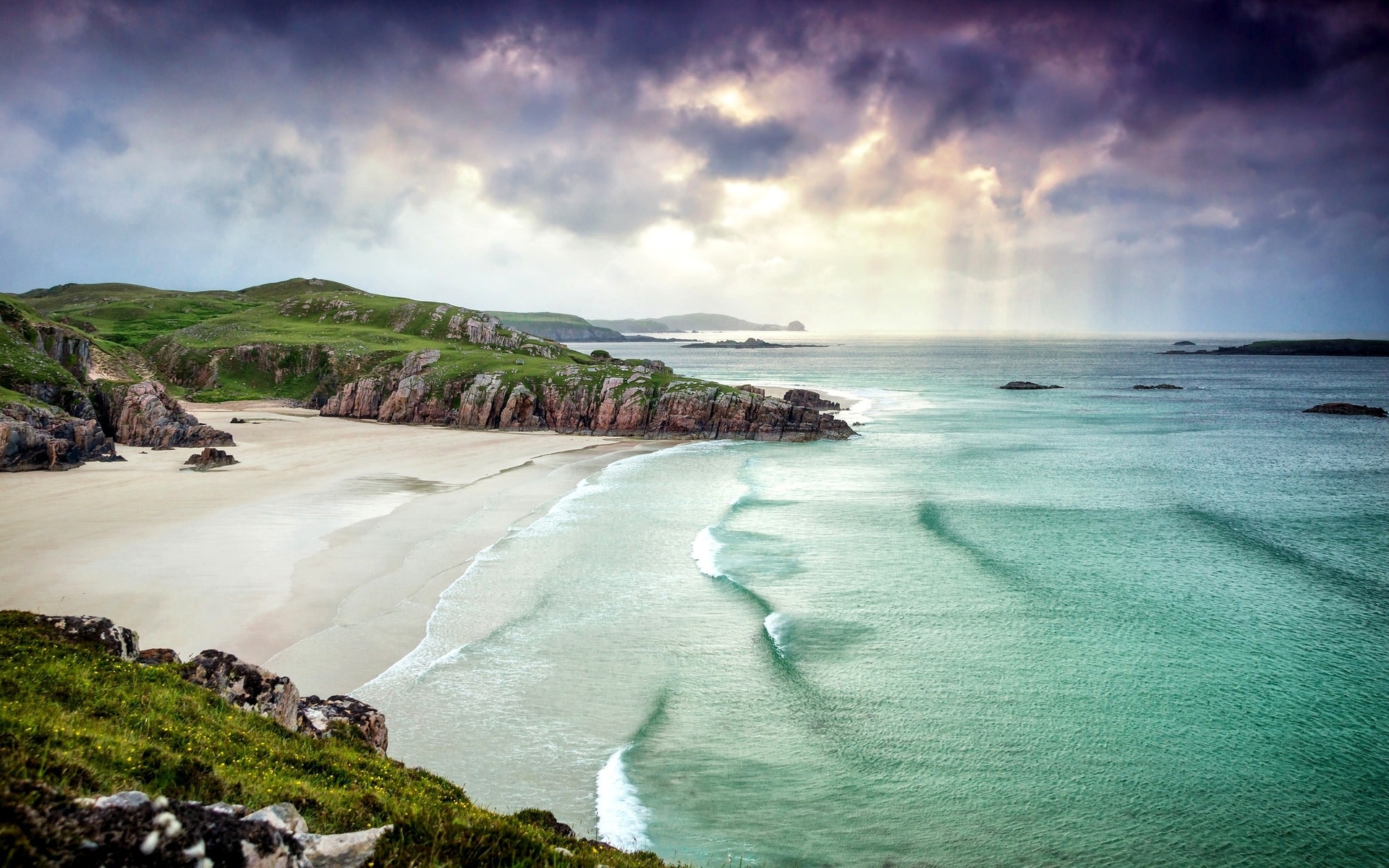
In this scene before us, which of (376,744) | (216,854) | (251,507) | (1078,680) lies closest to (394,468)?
(251,507)

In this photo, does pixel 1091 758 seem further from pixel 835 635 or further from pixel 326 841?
pixel 326 841

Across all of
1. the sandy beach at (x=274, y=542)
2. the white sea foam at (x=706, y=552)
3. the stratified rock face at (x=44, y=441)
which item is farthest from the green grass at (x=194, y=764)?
the stratified rock face at (x=44, y=441)

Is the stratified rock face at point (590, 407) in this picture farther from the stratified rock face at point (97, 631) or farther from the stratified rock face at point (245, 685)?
the stratified rock face at point (97, 631)

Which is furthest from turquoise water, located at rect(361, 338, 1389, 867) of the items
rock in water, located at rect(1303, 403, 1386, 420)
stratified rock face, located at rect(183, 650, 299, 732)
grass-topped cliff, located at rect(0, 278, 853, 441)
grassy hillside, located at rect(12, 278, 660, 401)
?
grassy hillside, located at rect(12, 278, 660, 401)

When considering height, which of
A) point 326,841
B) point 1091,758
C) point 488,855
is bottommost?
point 1091,758

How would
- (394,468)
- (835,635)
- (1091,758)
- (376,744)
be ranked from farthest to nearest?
(394,468) < (835,635) < (1091,758) < (376,744)

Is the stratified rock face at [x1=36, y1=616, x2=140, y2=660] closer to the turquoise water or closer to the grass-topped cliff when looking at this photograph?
the turquoise water

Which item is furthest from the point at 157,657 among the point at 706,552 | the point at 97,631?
the point at 706,552

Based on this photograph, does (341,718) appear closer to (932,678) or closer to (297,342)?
(932,678)
